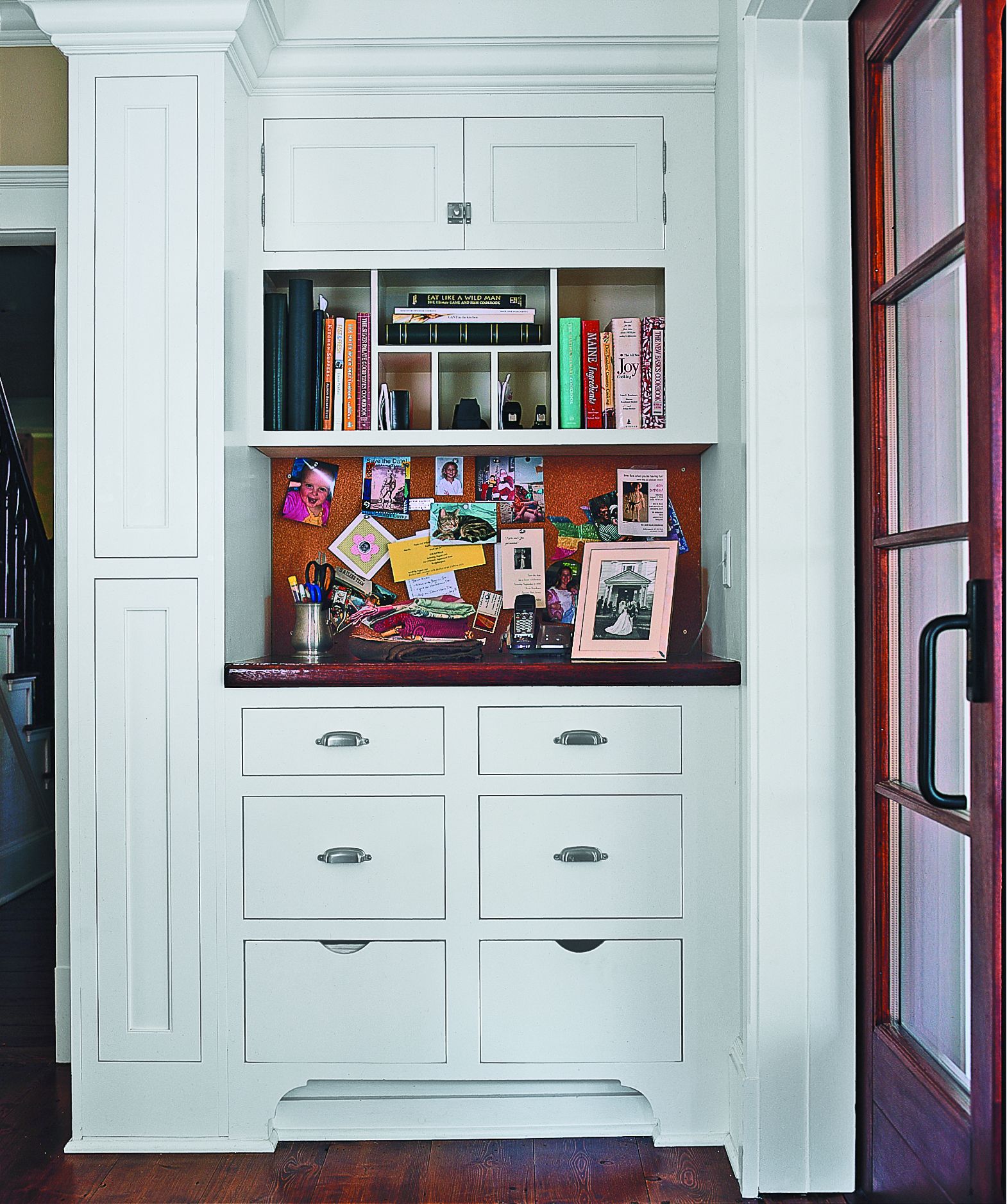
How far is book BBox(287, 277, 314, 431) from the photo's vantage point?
2.30 metres

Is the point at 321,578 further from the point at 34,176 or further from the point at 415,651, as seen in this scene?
the point at 34,176

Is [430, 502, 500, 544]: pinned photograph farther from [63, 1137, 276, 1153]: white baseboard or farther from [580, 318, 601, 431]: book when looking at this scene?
[63, 1137, 276, 1153]: white baseboard

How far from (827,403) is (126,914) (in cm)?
170

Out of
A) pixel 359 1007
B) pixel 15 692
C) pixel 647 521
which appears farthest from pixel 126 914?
pixel 15 692

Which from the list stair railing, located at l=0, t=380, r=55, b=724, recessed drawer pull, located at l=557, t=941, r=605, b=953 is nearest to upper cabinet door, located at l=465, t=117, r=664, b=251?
recessed drawer pull, located at l=557, t=941, r=605, b=953

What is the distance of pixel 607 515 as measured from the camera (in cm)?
254

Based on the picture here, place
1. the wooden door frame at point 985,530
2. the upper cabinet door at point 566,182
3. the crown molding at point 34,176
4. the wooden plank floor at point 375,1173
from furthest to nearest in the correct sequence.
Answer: the crown molding at point 34,176 < the upper cabinet door at point 566,182 < the wooden plank floor at point 375,1173 < the wooden door frame at point 985,530

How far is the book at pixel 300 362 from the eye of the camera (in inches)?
90.4

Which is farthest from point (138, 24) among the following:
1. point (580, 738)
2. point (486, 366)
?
point (580, 738)

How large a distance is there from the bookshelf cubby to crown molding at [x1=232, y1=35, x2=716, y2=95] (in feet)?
1.29

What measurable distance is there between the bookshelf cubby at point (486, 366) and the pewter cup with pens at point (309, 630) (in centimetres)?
37

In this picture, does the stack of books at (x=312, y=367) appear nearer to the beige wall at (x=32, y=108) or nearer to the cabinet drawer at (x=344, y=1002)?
the beige wall at (x=32, y=108)

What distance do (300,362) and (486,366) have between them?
1.57ft

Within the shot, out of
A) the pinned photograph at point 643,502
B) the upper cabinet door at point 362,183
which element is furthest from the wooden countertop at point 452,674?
the upper cabinet door at point 362,183
